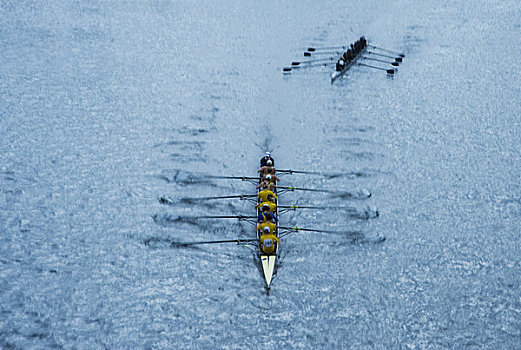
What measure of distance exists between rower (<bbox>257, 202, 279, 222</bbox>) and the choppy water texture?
83 cm

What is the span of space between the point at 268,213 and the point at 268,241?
→ 127cm

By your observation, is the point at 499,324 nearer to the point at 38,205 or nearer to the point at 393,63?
the point at 38,205

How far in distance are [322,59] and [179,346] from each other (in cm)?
2311

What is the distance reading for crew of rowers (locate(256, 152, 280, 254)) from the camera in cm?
1434

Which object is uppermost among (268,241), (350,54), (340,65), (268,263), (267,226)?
(350,54)

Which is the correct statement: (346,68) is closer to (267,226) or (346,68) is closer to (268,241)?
(267,226)

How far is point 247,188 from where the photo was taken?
18156mm

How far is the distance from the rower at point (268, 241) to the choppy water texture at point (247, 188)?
2.27 feet

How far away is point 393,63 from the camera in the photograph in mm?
29625

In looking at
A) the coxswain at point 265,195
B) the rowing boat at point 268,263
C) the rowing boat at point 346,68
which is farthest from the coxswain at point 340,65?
the rowing boat at point 268,263

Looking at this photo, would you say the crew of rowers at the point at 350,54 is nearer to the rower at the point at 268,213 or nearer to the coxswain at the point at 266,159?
the coxswain at the point at 266,159

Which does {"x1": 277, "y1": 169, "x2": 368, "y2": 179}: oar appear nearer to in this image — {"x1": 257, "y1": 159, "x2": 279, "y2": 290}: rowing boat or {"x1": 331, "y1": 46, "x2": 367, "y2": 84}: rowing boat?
{"x1": 257, "y1": 159, "x2": 279, "y2": 290}: rowing boat

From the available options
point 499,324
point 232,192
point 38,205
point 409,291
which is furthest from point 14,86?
point 499,324

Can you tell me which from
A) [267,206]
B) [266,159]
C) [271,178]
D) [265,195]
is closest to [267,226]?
[267,206]
